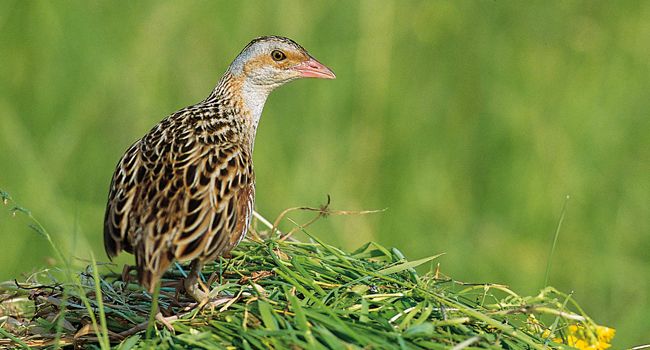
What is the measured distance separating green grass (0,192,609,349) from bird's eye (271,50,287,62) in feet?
→ 3.54

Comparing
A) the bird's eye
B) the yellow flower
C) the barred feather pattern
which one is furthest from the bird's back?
the yellow flower

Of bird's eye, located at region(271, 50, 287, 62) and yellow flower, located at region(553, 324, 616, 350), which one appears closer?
yellow flower, located at region(553, 324, 616, 350)

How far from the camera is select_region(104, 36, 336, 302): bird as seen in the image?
14.4 feet

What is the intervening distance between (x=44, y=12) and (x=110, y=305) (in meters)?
5.34

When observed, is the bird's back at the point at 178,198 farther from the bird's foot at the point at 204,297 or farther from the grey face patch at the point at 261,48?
the grey face patch at the point at 261,48

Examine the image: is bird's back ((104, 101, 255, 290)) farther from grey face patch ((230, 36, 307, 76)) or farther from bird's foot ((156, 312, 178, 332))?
grey face patch ((230, 36, 307, 76))

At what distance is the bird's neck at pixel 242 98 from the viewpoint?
563 centimetres

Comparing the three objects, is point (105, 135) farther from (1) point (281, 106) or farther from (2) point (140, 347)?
(2) point (140, 347)

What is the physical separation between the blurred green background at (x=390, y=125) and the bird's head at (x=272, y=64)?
3182mm

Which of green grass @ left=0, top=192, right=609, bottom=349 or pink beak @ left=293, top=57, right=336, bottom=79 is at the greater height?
pink beak @ left=293, top=57, right=336, bottom=79

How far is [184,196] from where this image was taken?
15.0ft

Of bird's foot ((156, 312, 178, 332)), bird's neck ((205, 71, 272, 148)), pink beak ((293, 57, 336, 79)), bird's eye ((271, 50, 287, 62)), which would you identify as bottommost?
bird's foot ((156, 312, 178, 332))

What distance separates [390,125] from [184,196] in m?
5.30

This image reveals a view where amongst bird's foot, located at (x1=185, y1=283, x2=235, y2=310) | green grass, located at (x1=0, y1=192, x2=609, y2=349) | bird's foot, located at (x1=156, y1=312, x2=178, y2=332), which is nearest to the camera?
green grass, located at (x1=0, y1=192, x2=609, y2=349)
